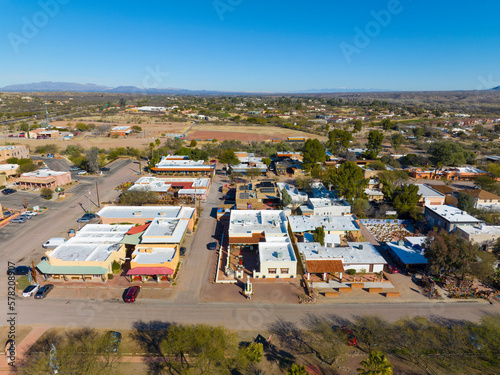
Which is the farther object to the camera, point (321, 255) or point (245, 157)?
point (245, 157)

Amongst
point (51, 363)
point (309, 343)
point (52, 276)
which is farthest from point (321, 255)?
point (52, 276)

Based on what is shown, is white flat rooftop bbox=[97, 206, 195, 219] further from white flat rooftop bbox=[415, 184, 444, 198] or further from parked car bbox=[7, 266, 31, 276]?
white flat rooftop bbox=[415, 184, 444, 198]

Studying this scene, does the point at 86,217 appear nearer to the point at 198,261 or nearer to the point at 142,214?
the point at 142,214

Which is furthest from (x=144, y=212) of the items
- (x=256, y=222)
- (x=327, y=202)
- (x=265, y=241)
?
(x=327, y=202)

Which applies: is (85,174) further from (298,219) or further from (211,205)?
(298,219)

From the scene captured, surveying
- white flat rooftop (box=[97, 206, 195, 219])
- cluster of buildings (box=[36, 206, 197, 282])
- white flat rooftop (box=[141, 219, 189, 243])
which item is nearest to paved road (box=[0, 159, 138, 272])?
cluster of buildings (box=[36, 206, 197, 282])
